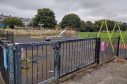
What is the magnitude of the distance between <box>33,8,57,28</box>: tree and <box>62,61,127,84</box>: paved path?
241 ft

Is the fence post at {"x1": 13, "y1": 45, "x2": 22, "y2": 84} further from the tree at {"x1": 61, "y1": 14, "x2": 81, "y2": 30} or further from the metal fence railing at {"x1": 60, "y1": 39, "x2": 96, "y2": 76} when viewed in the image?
the tree at {"x1": 61, "y1": 14, "x2": 81, "y2": 30}

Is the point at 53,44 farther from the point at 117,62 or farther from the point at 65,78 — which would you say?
the point at 117,62

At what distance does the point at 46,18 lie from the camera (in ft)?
260

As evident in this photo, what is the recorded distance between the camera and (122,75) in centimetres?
626

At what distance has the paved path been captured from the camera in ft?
18.0

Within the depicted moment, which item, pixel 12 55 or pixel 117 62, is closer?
pixel 12 55

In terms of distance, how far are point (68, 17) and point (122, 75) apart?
9493 cm

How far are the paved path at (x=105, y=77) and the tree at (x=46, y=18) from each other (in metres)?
73.6

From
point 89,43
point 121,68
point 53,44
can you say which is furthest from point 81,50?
point 53,44

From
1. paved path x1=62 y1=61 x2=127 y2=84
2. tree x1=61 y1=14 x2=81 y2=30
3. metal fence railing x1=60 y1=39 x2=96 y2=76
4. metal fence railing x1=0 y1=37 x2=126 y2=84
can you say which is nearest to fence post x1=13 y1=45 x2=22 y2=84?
metal fence railing x1=0 y1=37 x2=126 y2=84

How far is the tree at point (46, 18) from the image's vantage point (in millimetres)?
79938

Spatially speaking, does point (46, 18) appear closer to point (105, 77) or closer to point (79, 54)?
point (79, 54)

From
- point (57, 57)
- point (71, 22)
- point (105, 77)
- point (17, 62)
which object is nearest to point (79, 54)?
point (105, 77)

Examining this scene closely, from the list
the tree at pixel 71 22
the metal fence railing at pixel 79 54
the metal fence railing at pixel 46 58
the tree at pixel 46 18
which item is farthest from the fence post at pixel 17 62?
the tree at pixel 71 22
